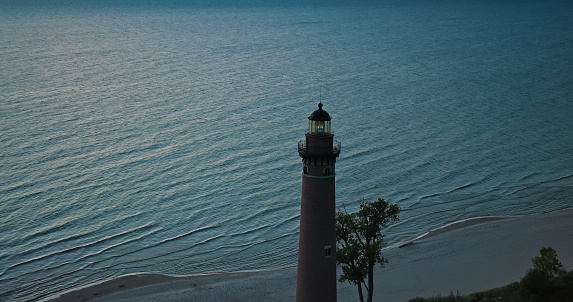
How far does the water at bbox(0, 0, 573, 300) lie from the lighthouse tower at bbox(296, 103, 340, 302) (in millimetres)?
15539

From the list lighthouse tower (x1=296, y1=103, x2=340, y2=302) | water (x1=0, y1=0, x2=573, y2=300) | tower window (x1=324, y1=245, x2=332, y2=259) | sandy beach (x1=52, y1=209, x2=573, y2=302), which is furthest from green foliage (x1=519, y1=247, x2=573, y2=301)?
water (x1=0, y1=0, x2=573, y2=300)

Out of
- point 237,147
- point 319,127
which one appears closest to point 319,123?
point 319,127

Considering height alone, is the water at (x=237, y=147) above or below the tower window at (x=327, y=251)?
above

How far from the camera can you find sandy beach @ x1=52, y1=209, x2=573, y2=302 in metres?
37.5

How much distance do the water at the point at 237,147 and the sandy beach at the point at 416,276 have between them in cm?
139

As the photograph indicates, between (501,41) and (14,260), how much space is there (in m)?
113

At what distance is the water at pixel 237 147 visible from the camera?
44312mm

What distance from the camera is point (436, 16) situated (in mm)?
197375

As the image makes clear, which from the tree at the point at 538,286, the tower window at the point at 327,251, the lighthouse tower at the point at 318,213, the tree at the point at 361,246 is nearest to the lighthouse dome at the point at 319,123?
the lighthouse tower at the point at 318,213

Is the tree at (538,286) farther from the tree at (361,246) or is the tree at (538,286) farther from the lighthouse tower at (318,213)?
the lighthouse tower at (318,213)

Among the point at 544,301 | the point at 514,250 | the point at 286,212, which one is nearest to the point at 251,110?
the point at 286,212

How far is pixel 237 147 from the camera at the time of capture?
207 ft

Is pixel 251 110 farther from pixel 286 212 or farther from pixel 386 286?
pixel 386 286

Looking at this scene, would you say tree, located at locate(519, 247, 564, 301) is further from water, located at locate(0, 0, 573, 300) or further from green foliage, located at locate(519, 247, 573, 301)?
water, located at locate(0, 0, 573, 300)
